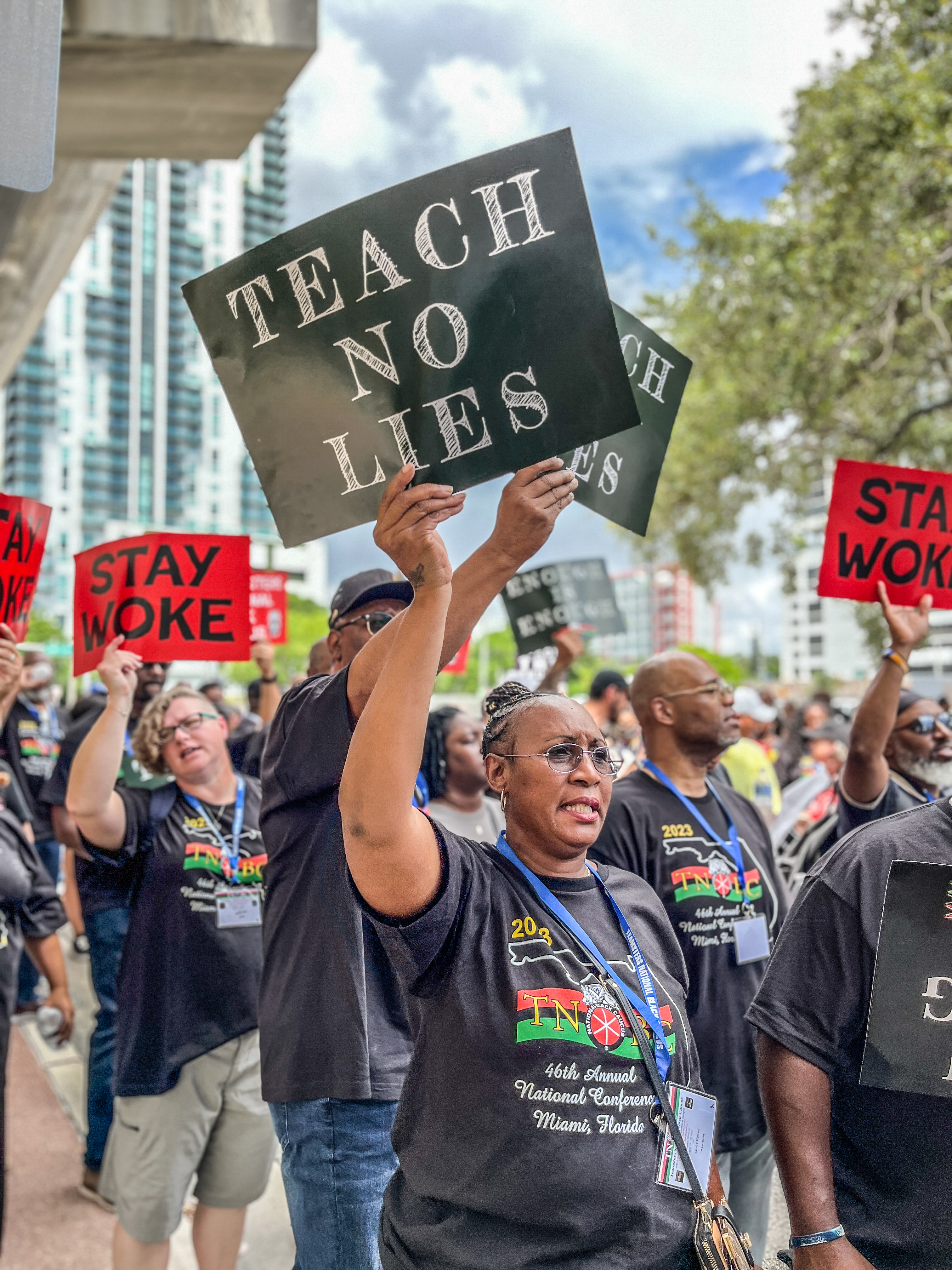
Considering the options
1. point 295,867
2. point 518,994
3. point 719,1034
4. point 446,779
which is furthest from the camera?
point 446,779

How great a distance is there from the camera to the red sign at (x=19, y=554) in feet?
10.6

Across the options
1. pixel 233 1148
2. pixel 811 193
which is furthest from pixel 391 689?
pixel 811 193

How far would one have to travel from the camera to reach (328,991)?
262 cm

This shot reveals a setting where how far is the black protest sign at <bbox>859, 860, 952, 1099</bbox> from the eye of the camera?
208 centimetres

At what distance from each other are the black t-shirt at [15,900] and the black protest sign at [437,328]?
6.06 ft

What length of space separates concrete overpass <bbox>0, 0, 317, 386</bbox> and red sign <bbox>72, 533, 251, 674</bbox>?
2.73 meters

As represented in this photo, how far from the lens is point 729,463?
15.2m

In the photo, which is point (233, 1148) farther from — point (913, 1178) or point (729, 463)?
point (729, 463)

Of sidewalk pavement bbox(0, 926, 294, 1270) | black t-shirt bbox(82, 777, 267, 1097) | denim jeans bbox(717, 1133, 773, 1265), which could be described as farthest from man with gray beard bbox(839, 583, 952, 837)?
sidewalk pavement bbox(0, 926, 294, 1270)

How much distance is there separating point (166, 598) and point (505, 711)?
1.69m

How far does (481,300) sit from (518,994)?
1343 millimetres

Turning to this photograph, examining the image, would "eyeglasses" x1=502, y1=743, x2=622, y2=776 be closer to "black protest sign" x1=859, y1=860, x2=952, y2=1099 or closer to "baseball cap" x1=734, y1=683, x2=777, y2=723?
"black protest sign" x1=859, y1=860, x2=952, y2=1099

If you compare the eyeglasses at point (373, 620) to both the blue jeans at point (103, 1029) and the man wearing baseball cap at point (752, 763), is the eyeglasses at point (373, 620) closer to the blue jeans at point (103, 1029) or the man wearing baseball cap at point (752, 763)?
the blue jeans at point (103, 1029)

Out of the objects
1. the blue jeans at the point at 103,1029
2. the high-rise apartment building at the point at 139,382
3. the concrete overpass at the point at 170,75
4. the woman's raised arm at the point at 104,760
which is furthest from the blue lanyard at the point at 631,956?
the high-rise apartment building at the point at 139,382
